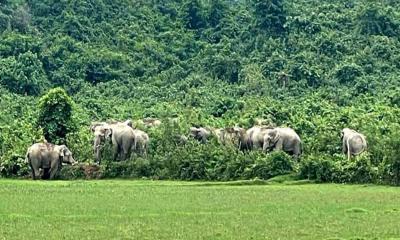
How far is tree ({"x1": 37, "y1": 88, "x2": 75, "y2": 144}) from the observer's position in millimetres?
35250

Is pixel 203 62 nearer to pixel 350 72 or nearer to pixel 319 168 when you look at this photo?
pixel 350 72

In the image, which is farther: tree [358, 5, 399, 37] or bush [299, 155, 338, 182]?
tree [358, 5, 399, 37]

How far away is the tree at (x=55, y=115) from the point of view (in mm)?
35250

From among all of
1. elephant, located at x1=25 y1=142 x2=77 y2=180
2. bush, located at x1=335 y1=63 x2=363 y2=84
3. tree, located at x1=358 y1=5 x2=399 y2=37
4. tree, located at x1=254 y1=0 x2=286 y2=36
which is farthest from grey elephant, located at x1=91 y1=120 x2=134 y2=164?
tree, located at x1=358 y1=5 x2=399 y2=37

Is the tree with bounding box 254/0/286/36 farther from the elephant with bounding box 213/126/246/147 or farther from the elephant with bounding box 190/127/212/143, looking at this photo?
the elephant with bounding box 213/126/246/147

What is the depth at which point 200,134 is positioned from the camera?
37.0 m

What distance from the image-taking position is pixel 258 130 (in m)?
35.6

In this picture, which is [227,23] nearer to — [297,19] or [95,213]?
[297,19]

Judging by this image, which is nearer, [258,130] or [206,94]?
[258,130]

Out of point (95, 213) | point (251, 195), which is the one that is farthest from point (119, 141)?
point (95, 213)

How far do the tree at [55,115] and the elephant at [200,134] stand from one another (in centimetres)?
494

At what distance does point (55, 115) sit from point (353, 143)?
38.9 feet

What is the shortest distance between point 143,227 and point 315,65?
1748 inches

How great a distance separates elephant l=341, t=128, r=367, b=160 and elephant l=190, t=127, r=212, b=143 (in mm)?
6236
